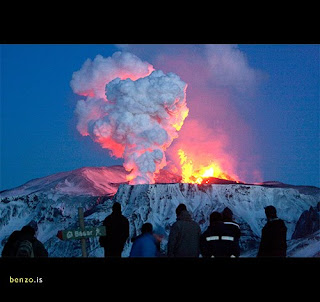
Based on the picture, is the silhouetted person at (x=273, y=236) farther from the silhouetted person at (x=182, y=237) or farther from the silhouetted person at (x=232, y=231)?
the silhouetted person at (x=182, y=237)

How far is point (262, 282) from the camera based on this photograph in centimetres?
779

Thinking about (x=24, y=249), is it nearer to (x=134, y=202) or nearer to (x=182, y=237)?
(x=182, y=237)

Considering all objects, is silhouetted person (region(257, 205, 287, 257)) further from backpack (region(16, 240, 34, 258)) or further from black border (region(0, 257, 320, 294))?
backpack (region(16, 240, 34, 258))

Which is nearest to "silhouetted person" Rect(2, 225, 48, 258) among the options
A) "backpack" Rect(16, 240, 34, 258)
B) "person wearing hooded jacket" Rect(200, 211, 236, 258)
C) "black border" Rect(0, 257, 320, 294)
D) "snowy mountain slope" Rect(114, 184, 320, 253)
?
"backpack" Rect(16, 240, 34, 258)

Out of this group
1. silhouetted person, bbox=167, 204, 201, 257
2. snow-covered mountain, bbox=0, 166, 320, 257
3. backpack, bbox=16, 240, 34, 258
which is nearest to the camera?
backpack, bbox=16, 240, 34, 258

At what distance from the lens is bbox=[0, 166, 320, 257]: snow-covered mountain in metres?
53.8

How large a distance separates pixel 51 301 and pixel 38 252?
0.65 m

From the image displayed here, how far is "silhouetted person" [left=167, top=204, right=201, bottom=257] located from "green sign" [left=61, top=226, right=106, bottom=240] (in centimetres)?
106

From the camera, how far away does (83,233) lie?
8742mm

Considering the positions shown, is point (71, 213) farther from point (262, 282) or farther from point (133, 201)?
point (262, 282)

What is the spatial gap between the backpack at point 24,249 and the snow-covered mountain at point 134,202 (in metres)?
40.4

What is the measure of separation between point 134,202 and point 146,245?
4645 cm

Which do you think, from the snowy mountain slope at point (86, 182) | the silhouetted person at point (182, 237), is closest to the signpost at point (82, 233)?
the silhouetted person at point (182, 237)

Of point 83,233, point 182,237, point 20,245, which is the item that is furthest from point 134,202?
point 20,245
